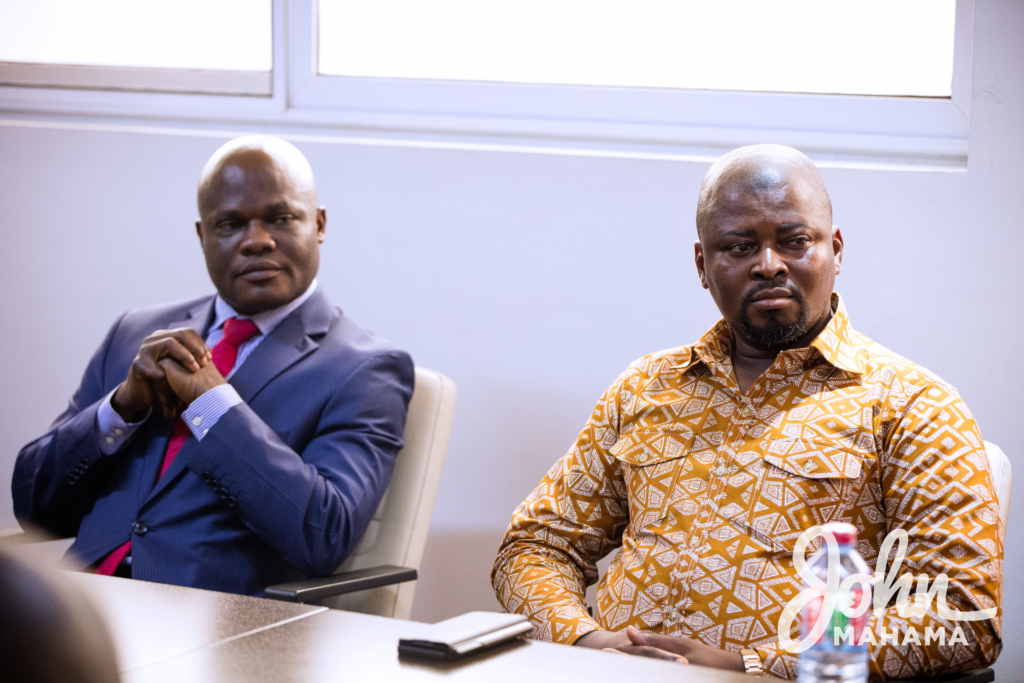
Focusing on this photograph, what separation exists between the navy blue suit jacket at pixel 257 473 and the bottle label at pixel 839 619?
0.96 m

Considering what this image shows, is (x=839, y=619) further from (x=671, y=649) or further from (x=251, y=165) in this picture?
(x=251, y=165)

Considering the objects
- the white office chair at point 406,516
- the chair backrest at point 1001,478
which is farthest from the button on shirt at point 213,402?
the chair backrest at point 1001,478

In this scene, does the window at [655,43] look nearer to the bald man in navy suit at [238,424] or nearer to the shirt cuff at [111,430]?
the bald man in navy suit at [238,424]

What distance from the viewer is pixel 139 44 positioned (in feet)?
10.0

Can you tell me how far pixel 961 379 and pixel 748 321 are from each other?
0.81 meters

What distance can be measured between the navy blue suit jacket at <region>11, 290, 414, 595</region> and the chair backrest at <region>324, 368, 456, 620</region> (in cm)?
5

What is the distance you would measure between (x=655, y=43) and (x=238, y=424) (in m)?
1.52

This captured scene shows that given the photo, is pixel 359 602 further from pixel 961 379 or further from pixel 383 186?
pixel 961 379

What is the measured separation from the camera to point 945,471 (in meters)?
1.54

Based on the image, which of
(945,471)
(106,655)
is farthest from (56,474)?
(945,471)

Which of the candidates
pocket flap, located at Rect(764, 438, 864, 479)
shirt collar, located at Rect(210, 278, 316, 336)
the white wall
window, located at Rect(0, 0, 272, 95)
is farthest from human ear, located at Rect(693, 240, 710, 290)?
window, located at Rect(0, 0, 272, 95)

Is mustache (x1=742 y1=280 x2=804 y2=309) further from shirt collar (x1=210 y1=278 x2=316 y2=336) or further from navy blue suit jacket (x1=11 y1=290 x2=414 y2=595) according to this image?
shirt collar (x1=210 y1=278 x2=316 y2=336)

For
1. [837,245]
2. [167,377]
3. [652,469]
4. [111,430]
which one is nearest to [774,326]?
[837,245]

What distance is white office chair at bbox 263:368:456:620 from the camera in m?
2.06
